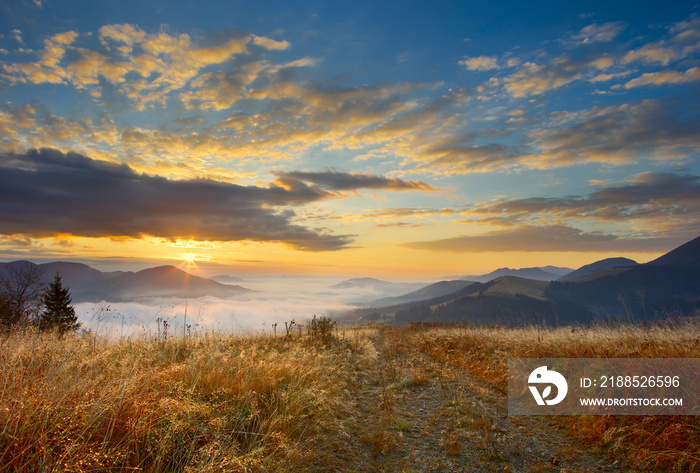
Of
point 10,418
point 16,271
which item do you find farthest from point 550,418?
point 16,271

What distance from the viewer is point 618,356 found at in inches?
342

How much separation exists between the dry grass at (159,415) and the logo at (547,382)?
216 inches

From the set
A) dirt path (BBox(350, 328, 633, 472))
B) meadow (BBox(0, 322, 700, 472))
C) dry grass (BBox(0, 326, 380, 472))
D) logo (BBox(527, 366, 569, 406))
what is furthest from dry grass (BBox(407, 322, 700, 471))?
dry grass (BBox(0, 326, 380, 472))

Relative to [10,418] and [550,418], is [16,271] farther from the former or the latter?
[550,418]

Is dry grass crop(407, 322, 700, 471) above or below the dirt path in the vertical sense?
Answer: above

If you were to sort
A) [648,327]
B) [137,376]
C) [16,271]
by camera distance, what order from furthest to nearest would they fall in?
1. [16,271]
2. [648,327]
3. [137,376]

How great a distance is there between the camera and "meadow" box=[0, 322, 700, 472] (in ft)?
11.8

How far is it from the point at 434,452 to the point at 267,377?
397 centimetres

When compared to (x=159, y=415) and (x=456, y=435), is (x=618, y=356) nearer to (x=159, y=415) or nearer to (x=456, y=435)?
(x=456, y=435)

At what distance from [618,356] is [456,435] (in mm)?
5663

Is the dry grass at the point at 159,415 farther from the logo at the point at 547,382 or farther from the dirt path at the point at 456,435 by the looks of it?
the logo at the point at 547,382

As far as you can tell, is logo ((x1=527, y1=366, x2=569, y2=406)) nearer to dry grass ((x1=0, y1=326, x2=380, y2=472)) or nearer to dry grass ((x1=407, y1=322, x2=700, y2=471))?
dry grass ((x1=407, y1=322, x2=700, y2=471))

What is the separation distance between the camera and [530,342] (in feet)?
44.4

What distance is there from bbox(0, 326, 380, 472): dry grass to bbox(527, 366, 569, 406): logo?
18.0ft
